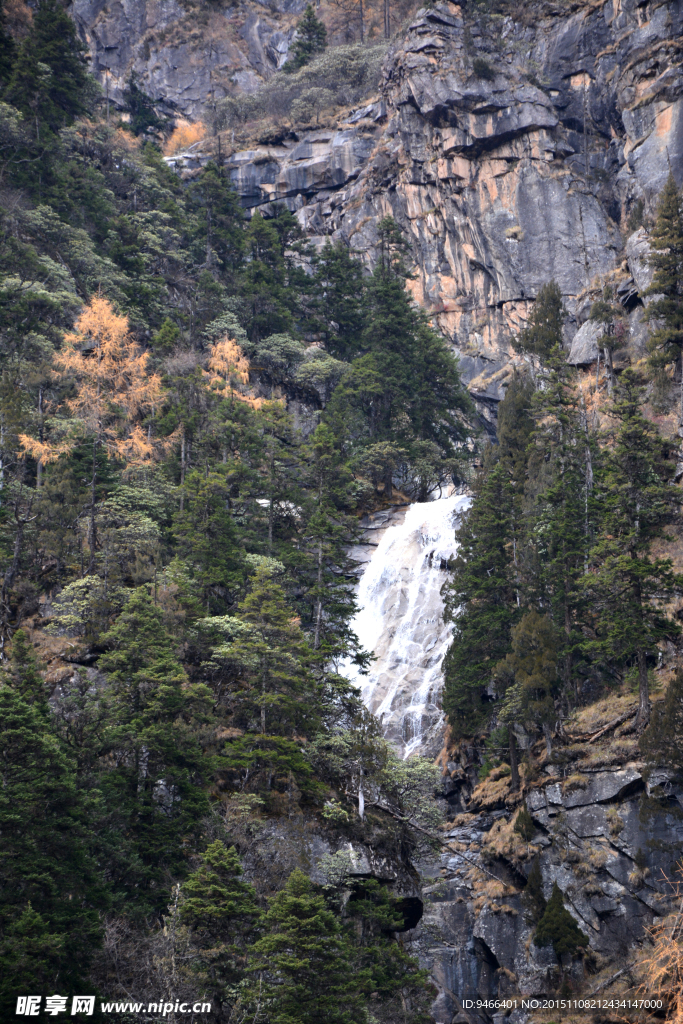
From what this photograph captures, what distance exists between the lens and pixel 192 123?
10069 centimetres

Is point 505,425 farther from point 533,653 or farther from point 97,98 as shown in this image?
A: point 97,98

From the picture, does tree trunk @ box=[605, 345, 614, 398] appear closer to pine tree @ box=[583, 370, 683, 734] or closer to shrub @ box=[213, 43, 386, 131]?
pine tree @ box=[583, 370, 683, 734]

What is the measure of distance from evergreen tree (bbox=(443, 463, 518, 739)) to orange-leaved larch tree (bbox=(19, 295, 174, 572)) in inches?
608

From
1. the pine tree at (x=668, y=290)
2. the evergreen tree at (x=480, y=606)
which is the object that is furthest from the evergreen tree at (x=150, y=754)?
the pine tree at (x=668, y=290)

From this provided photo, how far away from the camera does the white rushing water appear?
37.5 m

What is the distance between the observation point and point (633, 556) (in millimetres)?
30531

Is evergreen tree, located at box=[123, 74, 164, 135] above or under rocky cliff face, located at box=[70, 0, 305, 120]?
under

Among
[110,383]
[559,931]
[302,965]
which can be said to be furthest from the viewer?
[110,383]

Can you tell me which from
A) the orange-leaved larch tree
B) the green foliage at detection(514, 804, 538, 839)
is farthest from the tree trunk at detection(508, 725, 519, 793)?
the orange-leaved larch tree

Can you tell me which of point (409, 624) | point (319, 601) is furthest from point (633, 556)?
point (409, 624)

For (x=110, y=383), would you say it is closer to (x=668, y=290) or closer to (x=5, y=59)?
(x=668, y=290)

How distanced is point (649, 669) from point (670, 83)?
47.4m

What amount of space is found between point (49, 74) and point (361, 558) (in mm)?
40056

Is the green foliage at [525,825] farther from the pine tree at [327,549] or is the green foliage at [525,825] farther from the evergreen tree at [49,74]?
the evergreen tree at [49,74]
